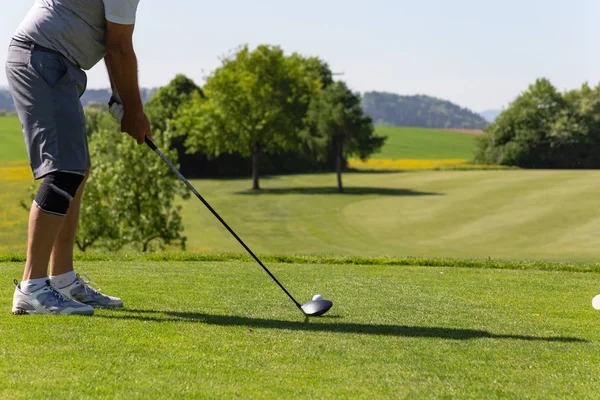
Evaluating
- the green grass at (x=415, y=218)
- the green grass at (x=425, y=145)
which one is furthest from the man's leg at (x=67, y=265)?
the green grass at (x=425, y=145)

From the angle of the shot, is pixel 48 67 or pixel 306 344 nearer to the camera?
pixel 306 344

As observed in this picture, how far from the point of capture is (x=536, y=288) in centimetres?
655

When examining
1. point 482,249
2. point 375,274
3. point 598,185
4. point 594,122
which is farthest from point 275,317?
point 594,122

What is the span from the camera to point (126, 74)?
490 cm

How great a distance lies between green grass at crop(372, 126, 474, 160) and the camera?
9988 centimetres

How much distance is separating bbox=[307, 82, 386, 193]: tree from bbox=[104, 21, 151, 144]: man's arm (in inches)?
1995

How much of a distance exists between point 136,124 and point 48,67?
0.66 m

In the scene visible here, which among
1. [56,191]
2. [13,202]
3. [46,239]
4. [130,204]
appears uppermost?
[56,191]

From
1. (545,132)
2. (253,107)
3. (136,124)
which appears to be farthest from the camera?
(545,132)

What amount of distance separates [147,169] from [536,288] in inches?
1148

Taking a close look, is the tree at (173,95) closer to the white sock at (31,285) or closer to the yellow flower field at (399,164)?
the yellow flower field at (399,164)

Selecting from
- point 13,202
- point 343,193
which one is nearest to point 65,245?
Result: point 13,202

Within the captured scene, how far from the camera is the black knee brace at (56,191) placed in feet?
15.6

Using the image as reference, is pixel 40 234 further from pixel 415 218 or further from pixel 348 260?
pixel 415 218
